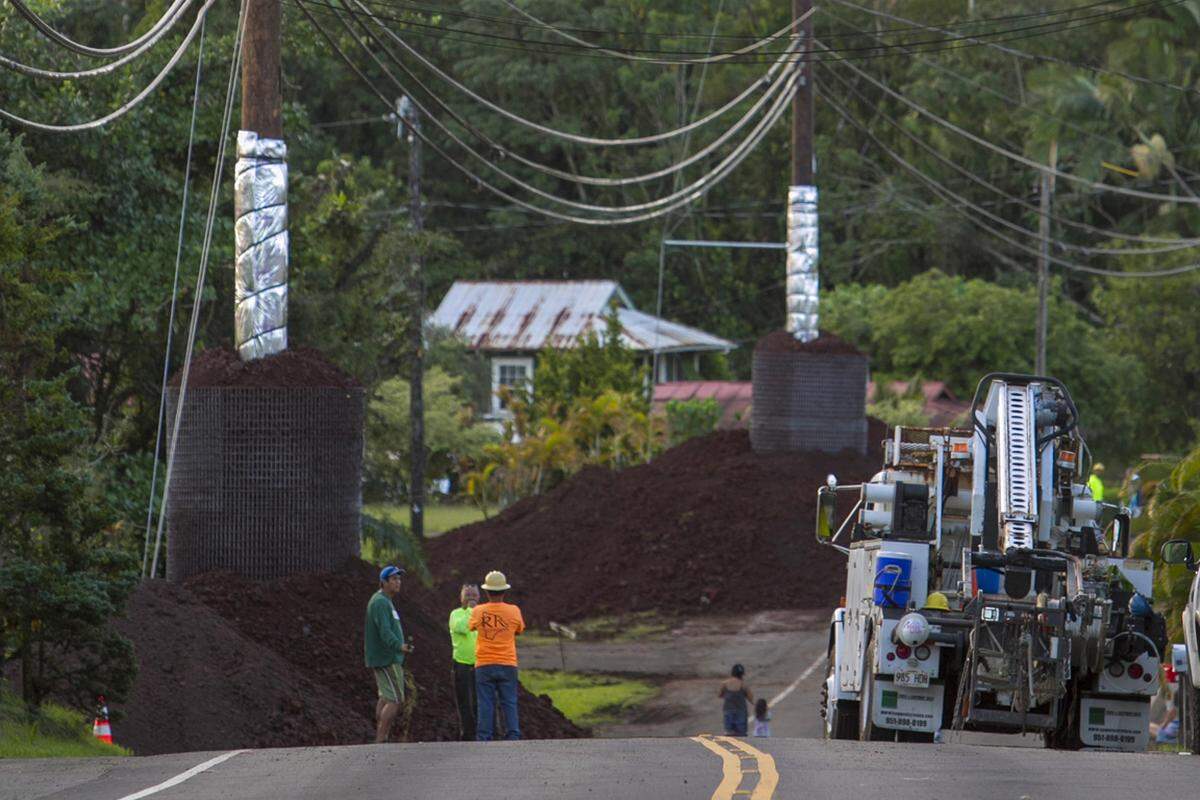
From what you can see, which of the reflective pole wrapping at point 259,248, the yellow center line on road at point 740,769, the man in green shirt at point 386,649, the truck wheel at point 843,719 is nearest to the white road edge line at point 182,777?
the man in green shirt at point 386,649

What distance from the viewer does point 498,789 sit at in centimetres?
1213

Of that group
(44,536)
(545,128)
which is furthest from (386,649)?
(545,128)

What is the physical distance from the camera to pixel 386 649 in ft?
60.2

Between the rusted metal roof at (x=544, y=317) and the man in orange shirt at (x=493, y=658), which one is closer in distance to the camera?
the man in orange shirt at (x=493, y=658)

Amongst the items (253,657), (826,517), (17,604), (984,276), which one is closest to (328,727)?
(253,657)

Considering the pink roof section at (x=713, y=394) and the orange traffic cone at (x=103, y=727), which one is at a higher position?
the pink roof section at (x=713, y=394)

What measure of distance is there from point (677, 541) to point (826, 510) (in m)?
16.7

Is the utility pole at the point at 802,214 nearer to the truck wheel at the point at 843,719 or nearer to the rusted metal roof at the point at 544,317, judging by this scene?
the truck wheel at the point at 843,719

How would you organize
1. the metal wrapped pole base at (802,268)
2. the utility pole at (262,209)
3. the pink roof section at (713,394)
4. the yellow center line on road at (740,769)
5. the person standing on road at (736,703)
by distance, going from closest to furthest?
the yellow center line on road at (740,769)
the utility pole at (262,209)
the person standing on road at (736,703)
the metal wrapped pole base at (802,268)
the pink roof section at (713,394)

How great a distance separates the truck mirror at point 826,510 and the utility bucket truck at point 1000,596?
2.52 ft

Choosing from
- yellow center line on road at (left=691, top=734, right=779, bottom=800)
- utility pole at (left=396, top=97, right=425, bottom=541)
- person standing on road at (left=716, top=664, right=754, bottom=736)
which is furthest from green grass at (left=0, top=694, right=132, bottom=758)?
utility pole at (left=396, top=97, right=425, bottom=541)

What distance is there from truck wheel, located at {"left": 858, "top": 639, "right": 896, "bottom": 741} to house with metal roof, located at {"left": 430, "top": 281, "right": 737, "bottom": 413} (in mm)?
46362

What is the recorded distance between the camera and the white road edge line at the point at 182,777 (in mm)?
12312

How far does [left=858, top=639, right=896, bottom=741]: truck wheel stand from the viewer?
53.6ft
